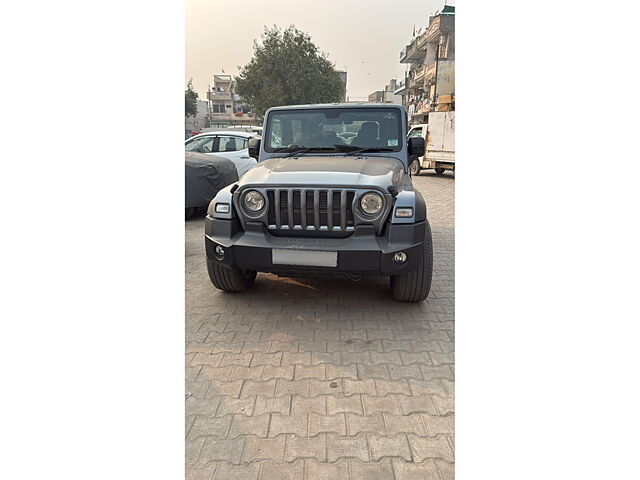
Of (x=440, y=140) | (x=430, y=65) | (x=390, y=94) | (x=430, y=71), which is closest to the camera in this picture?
(x=440, y=140)

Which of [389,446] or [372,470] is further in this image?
[389,446]

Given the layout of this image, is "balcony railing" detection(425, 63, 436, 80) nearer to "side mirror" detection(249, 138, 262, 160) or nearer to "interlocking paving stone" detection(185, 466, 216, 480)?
"side mirror" detection(249, 138, 262, 160)

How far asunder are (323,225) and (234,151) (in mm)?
7126

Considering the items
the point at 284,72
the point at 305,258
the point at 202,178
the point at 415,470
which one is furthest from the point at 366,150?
the point at 284,72

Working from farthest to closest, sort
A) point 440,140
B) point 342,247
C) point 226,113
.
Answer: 1. point 226,113
2. point 440,140
3. point 342,247

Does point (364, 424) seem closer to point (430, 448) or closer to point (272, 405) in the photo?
point (430, 448)

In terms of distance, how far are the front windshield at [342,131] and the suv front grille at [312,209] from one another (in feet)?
3.95

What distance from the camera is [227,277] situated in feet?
13.4

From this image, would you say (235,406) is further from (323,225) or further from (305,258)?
(323,225)

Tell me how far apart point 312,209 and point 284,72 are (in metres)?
25.8

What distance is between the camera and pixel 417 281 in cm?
376

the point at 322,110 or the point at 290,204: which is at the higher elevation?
A: the point at 322,110

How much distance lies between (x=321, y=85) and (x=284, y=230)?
1033 inches

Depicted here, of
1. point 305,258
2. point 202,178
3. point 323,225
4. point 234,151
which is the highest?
point 234,151
